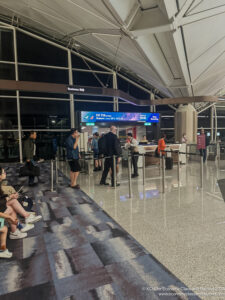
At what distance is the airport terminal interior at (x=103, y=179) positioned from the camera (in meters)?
2.47

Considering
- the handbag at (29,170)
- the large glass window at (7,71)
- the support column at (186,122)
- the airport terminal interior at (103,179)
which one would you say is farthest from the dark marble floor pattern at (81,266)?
the support column at (186,122)

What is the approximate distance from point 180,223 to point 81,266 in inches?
84.0

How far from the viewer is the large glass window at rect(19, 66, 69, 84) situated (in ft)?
45.1

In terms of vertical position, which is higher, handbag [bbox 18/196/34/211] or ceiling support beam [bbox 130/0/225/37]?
ceiling support beam [bbox 130/0/225/37]

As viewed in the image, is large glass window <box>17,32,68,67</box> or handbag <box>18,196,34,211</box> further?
large glass window <box>17,32,68,67</box>

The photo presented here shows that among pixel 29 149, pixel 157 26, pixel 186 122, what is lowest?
pixel 29 149

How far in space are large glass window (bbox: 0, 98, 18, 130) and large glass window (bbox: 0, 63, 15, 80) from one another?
1600 mm

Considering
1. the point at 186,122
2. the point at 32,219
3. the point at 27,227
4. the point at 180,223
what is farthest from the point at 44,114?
the point at 180,223

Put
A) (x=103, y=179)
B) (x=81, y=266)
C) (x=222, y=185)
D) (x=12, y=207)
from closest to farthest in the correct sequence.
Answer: (x=81, y=266) → (x=12, y=207) → (x=222, y=185) → (x=103, y=179)

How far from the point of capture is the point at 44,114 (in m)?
14.3

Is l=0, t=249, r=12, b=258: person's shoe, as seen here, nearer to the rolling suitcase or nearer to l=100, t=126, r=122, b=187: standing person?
l=100, t=126, r=122, b=187: standing person

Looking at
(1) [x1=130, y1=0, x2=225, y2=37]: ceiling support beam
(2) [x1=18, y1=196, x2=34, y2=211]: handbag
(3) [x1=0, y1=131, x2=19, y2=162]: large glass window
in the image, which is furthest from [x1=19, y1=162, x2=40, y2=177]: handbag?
(3) [x1=0, y1=131, x2=19, y2=162]: large glass window

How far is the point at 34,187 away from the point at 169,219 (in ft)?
15.6

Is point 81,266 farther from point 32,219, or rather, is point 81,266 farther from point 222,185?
point 222,185
